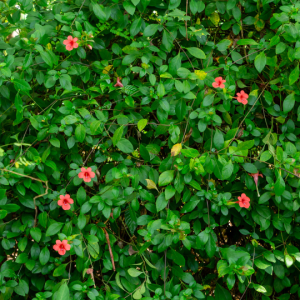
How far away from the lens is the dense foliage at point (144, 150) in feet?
4.54

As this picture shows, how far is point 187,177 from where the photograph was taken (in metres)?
1.37

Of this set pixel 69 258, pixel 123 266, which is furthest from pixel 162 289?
pixel 69 258

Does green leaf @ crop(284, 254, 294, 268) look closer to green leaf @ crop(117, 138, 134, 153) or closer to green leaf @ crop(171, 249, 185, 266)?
green leaf @ crop(171, 249, 185, 266)

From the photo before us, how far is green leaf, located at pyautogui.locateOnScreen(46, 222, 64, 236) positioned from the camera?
4.55ft

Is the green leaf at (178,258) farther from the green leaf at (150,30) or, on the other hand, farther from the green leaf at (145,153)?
the green leaf at (150,30)

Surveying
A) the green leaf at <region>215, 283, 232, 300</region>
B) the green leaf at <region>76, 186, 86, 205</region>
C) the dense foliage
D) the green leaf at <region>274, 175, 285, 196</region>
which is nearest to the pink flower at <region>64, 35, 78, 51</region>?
the dense foliage

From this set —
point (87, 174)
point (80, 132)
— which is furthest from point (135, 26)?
point (87, 174)

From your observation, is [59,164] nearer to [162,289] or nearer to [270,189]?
[162,289]

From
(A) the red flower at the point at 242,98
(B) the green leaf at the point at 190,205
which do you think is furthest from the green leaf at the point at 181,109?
(B) the green leaf at the point at 190,205

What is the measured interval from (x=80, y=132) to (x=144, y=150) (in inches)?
11.4

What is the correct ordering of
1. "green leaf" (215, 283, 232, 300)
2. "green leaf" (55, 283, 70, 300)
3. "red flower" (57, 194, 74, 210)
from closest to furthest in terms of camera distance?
"green leaf" (55, 283, 70, 300), "red flower" (57, 194, 74, 210), "green leaf" (215, 283, 232, 300)

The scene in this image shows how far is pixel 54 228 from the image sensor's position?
4.59 ft

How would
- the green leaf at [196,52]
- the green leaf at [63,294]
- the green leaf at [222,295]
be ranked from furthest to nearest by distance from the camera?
1. the green leaf at [222,295]
2. the green leaf at [196,52]
3. the green leaf at [63,294]

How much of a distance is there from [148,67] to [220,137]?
0.46 metres
